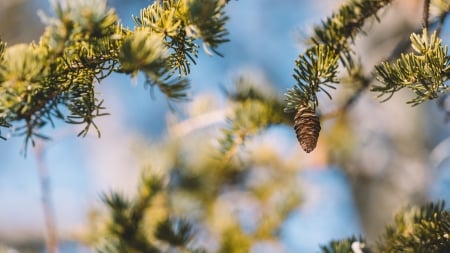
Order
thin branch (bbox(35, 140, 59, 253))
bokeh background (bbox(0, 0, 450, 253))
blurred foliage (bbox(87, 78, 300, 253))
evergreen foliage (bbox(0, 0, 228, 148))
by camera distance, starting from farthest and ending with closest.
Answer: bokeh background (bbox(0, 0, 450, 253)) < thin branch (bbox(35, 140, 59, 253)) < blurred foliage (bbox(87, 78, 300, 253)) < evergreen foliage (bbox(0, 0, 228, 148))

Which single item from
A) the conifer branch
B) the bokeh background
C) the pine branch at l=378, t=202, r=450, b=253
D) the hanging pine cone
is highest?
the bokeh background

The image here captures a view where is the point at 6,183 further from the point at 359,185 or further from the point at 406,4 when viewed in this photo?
the point at 406,4

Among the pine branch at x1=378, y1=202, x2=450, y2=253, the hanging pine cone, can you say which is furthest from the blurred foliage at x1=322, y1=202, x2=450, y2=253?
the hanging pine cone

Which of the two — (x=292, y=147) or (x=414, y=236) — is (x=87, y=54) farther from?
(x=292, y=147)

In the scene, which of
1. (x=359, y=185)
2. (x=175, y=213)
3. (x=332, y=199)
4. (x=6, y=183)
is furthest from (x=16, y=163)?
(x=175, y=213)

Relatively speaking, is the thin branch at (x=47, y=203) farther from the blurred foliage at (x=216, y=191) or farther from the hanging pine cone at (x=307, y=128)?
the hanging pine cone at (x=307, y=128)

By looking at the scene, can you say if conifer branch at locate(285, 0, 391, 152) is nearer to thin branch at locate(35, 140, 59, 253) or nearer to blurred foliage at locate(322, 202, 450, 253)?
blurred foliage at locate(322, 202, 450, 253)

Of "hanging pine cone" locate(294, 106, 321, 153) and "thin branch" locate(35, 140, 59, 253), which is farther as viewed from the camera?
"thin branch" locate(35, 140, 59, 253)
